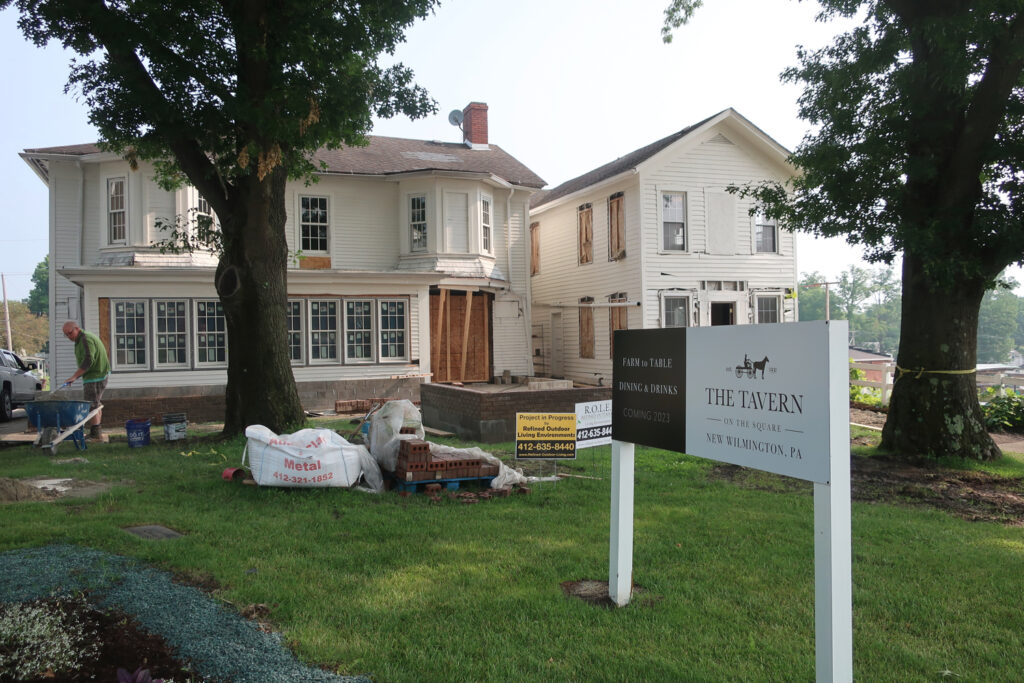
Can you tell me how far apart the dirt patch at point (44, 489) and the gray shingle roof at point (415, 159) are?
1389 cm

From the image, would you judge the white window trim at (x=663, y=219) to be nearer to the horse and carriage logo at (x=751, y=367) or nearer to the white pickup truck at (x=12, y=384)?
the horse and carriage logo at (x=751, y=367)

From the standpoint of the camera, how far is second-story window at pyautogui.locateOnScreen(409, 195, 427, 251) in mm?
22016

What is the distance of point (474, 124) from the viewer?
1032 inches

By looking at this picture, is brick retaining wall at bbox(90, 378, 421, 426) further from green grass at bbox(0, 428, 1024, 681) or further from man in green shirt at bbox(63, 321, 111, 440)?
green grass at bbox(0, 428, 1024, 681)

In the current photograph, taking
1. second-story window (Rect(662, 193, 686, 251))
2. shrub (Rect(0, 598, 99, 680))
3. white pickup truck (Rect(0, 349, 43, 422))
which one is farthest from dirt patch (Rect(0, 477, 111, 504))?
second-story window (Rect(662, 193, 686, 251))

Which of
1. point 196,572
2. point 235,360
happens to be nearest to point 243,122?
point 235,360

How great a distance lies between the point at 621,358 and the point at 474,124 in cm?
2301

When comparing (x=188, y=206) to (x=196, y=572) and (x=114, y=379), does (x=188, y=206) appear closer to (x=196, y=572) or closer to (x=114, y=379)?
(x=114, y=379)

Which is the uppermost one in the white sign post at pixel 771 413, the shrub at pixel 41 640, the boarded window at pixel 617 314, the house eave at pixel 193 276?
the house eave at pixel 193 276

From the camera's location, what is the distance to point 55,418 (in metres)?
11.4

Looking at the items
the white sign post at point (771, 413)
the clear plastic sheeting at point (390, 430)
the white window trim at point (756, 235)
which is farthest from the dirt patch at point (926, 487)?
the white window trim at point (756, 235)

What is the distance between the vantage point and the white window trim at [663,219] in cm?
2080

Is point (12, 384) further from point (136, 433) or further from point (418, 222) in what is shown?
point (418, 222)

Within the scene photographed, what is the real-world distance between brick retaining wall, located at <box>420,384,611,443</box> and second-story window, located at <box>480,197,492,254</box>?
10003mm
